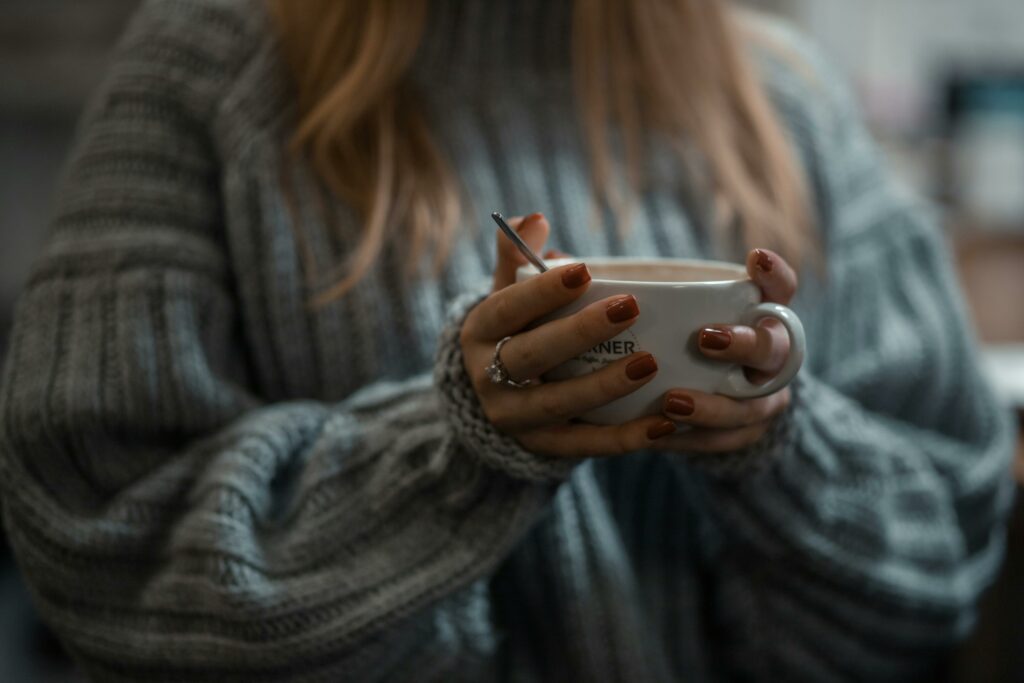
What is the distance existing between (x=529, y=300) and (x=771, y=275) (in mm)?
110

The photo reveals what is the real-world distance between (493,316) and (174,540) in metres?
0.28

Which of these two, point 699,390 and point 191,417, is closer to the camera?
point 699,390

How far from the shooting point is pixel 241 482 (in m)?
0.58

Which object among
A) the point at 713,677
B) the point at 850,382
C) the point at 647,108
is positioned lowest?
the point at 713,677

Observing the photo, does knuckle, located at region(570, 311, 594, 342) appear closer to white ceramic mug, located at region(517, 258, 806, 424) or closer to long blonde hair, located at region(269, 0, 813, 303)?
white ceramic mug, located at region(517, 258, 806, 424)

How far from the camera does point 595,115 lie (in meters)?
0.75

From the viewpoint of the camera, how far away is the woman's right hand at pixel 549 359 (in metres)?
0.41

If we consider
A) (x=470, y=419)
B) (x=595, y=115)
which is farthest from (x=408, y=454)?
(x=595, y=115)

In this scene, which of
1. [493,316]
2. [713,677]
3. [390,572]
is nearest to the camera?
[493,316]

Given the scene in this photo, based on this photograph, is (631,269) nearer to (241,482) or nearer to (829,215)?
(241,482)

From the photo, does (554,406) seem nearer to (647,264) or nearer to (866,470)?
(647,264)

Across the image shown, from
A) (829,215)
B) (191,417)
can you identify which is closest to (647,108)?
(829,215)

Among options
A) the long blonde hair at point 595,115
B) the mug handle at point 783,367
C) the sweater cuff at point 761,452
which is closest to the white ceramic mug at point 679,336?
the mug handle at point 783,367

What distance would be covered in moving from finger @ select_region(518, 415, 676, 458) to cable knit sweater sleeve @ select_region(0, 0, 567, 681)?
6 cm
